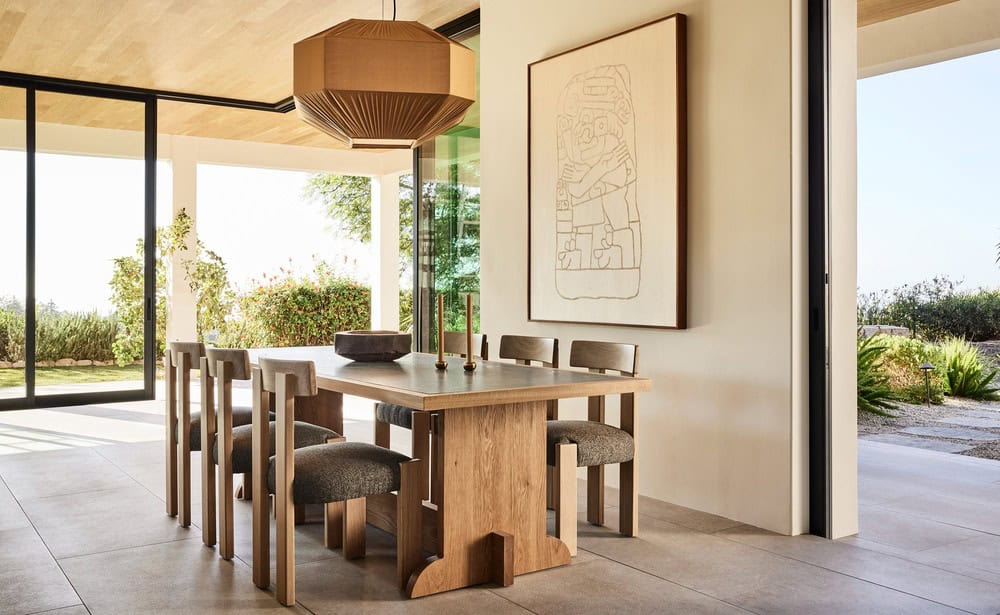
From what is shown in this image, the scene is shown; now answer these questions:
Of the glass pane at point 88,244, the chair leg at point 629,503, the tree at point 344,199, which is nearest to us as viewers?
the chair leg at point 629,503

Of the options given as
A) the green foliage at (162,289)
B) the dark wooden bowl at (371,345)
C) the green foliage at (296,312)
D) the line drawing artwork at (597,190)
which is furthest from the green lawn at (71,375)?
the line drawing artwork at (597,190)

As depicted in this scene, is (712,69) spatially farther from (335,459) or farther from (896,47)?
(335,459)

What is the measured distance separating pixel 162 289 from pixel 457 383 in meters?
7.47

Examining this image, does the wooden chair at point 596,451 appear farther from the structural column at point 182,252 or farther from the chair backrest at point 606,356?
the structural column at point 182,252

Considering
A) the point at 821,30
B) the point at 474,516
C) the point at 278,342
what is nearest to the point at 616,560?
the point at 474,516

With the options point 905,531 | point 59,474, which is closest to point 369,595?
point 905,531

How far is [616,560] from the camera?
3270mm

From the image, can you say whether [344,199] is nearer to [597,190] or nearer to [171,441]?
[597,190]

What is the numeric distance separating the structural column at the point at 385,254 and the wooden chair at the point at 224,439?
7.25 metres

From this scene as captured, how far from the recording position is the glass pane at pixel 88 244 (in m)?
7.41

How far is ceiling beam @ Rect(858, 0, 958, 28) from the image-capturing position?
5090 mm

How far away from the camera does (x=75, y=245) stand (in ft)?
24.7

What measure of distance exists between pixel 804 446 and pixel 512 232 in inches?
88.7

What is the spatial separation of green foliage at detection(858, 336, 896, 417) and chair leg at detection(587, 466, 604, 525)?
2150mm
